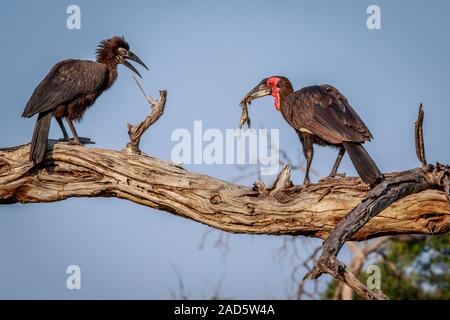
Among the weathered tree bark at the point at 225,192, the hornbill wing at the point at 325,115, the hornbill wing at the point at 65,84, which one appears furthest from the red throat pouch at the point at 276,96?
the hornbill wing at the point at 65,84

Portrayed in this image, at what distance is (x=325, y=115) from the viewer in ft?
27.4

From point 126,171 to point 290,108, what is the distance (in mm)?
1949

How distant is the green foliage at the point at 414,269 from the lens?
16.1 meters

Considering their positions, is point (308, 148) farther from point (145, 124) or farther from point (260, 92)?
point (145, 124)

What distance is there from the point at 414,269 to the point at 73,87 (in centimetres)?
941

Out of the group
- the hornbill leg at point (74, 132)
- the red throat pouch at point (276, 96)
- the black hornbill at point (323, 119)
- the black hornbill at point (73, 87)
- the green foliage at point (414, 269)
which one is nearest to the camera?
the black hornbill at point (323, 119)

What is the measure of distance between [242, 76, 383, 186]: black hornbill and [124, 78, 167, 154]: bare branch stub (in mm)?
1444

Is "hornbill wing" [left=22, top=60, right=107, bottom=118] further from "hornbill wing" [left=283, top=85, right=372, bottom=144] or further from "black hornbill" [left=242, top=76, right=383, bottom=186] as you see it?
"hornbill wing" [left=283, top=85, right=372, bottom=144]

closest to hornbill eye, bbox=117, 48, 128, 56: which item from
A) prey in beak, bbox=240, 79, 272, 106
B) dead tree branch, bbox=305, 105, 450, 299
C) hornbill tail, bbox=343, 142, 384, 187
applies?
prey in beak, bbox=240, 79, 272, 106

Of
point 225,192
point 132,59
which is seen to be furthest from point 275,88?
point 225,192

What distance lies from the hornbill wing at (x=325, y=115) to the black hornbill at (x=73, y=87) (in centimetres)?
210

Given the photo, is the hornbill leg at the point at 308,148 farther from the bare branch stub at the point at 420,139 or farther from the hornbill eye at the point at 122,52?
the hornbill eye at the point at 122,52

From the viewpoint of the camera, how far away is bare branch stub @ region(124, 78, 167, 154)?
798 centimetres
